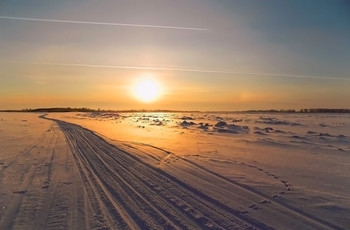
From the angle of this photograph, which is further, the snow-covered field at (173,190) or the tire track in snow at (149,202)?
the snow-covered field at (173,190)

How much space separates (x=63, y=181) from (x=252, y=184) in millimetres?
4518

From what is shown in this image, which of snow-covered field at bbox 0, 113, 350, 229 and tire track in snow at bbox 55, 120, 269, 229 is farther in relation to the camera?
snow-covered field at bbox 0, 113, 350, 229

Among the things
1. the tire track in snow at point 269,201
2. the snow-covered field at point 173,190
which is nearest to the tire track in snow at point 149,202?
the snow-covered field at point 173,190

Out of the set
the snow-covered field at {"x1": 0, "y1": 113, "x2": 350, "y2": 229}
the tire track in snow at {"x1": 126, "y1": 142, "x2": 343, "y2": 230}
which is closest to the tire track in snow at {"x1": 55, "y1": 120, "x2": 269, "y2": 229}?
the snow-covered field at {"x1": 0, "y1": 113, "x2": 350, "y2": 229}

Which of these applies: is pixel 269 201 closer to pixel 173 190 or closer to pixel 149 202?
pixel 173 190

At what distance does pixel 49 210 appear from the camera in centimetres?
632

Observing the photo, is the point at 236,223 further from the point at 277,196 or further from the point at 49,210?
the point at 49,210

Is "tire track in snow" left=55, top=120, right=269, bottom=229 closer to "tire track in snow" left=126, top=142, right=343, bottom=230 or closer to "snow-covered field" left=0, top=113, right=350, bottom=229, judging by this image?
"snow-covered field" left=0, top=113, right=350, bottom=229

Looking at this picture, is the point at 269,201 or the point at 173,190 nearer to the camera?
the point at 269,201

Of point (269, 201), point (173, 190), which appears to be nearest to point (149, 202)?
point (173, 190)

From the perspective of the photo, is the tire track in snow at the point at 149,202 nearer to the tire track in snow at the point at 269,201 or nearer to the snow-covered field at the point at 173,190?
the snow-covered field at the point at 173,190

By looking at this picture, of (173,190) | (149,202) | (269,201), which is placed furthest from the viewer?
(173,190)

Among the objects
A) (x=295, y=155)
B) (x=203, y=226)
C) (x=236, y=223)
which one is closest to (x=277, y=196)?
(x=236, y=223)

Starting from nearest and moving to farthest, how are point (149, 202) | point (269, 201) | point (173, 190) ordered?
point (149, 202)
point (269, 201)
point (173, 190)
